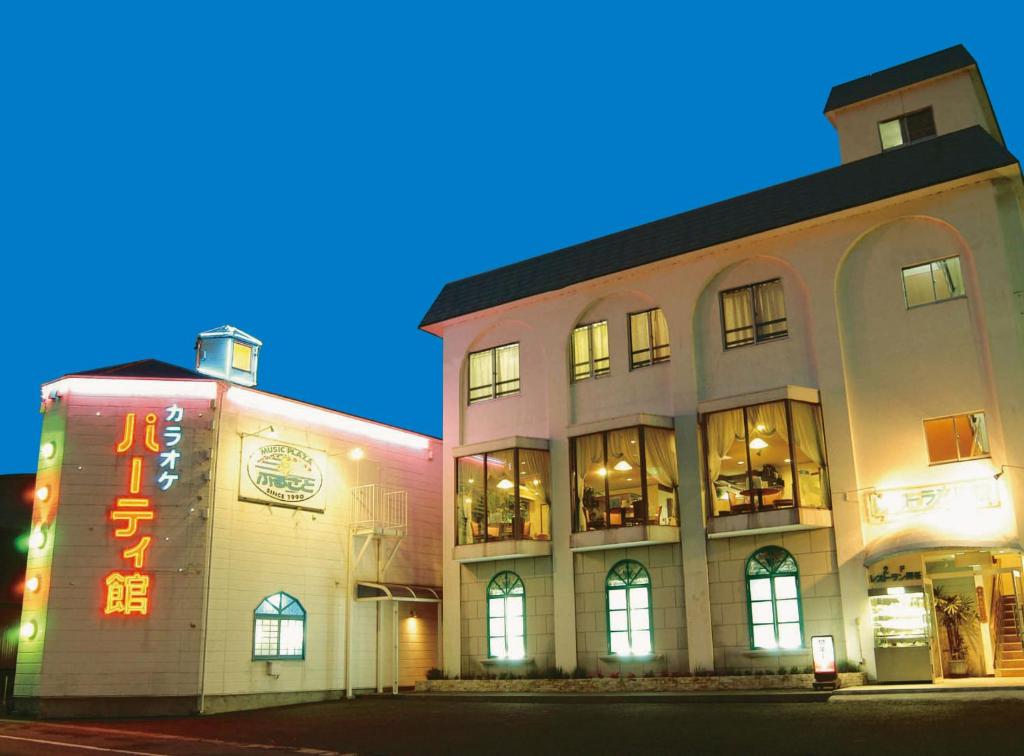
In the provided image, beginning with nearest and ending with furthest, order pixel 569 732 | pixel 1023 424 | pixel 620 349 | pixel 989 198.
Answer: pixel 569 732
pixel 1023 424
pixel 989 198
pixel 620 349

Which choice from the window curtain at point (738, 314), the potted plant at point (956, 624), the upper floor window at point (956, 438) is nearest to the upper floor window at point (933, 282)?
the upper floor window at point (956, 438)

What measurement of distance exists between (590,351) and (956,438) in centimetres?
874

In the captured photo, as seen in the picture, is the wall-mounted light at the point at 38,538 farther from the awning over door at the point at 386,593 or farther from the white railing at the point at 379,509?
the awning over door at the point at 386,593

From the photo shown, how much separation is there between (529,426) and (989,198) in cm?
1161

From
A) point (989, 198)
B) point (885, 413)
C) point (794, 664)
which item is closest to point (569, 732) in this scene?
point (794, 664)

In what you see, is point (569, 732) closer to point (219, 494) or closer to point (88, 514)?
point (219, 494)

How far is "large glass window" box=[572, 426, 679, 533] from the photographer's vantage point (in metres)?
20.9

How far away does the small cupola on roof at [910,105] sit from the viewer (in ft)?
71.4

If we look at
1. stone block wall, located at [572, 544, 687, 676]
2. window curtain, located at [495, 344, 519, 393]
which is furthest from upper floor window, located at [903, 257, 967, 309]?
window curtain, located at [495, 344, 519, 393]

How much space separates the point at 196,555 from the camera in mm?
20250

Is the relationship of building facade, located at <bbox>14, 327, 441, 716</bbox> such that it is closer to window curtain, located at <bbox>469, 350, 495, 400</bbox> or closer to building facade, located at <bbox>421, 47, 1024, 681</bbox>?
building facade, located at <bbox>421, 47, 1024, 681</bbox>

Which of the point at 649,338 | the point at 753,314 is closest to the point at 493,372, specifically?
the point at 649,338

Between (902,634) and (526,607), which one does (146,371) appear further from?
(902,634)

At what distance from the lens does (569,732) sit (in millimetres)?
14062
